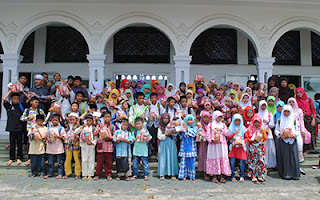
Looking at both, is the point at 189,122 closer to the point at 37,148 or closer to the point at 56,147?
the point at 56,147

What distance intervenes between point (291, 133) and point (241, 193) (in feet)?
6.05

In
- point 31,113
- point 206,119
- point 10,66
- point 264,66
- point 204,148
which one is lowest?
point 204,148

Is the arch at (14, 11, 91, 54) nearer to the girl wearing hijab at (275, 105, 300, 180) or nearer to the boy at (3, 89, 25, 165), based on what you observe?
the boy at (3, 89, 25, 165)

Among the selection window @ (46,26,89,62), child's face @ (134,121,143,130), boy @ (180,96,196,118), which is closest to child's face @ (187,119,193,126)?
boy @ (180,96,196,118)

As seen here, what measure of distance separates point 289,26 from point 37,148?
8.26 m

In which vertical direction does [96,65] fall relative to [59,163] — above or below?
above

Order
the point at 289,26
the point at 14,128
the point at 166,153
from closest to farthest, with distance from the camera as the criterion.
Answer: the point at 166,153 < the point at 14,128 < the point at 289,26

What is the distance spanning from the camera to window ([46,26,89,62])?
953 cm

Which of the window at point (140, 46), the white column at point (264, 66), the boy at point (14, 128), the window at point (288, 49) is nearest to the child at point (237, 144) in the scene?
the white column at point (264, 66)

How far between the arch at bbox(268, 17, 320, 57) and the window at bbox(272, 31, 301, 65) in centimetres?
185

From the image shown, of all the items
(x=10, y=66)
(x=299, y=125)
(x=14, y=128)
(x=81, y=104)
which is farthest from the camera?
(x=10, y=66)

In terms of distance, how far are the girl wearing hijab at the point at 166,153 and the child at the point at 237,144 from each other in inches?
45.2

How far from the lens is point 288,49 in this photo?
9984 millimetres

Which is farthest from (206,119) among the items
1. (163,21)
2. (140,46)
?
(140,46)
